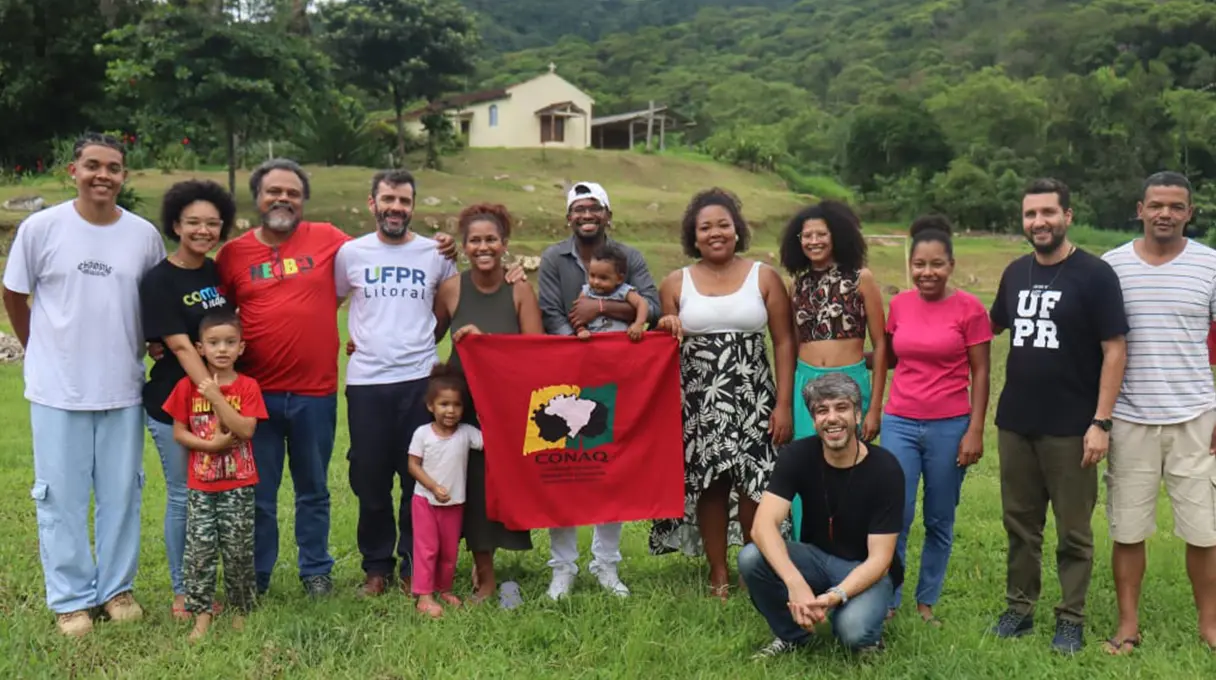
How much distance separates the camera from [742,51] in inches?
3349

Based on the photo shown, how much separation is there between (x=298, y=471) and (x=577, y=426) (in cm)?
140

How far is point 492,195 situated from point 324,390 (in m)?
20.3

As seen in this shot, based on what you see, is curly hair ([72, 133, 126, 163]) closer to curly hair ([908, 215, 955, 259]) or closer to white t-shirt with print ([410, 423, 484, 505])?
white t-shirt with print ([410, 423, 484, 505])

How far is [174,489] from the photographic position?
4.64 metres

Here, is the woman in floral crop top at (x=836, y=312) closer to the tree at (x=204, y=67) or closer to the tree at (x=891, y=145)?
the tree at (x=204, y=67)

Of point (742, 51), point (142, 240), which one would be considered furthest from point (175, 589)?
point (742, 51)

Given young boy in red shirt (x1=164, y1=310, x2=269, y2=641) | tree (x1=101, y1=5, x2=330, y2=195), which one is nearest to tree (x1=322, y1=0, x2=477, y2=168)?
tree (x1=101, y1=5, x2=330, y2=195)

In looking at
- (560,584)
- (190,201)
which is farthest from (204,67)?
(560,584)

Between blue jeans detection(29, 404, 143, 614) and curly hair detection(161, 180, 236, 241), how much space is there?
2.89 ft

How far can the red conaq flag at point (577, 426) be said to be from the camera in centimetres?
494

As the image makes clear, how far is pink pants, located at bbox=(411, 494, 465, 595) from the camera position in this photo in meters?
4.86

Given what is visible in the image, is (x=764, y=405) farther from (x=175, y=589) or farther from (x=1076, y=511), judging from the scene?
(x=175, y=589)

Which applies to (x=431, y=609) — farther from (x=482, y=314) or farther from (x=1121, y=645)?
(x=1121, y=645)

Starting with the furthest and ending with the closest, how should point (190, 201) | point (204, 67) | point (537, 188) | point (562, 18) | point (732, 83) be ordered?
point (562, 18) < point (732, 83) < point (537, 188) < point (204, 67) < point (190, 201)
